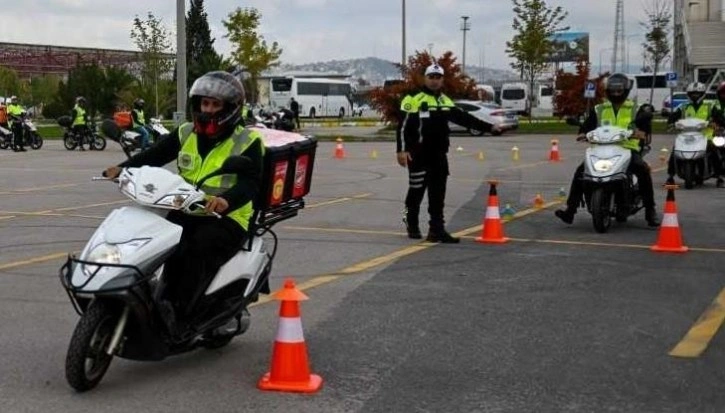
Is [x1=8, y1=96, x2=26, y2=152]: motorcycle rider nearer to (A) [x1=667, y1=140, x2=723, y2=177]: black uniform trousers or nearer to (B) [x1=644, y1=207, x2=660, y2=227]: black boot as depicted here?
(A) [x1=667, y1=140, x2=723, y2=177]: black uniform trousers

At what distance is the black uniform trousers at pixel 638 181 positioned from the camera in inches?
465

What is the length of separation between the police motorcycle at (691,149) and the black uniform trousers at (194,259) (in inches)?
502

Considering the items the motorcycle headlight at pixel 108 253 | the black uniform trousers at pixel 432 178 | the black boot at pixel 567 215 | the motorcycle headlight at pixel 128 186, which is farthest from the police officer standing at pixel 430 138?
the motorcycle headlight at pixel 108 253

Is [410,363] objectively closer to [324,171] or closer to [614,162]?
[614,162]

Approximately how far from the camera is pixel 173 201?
5184 millimetres

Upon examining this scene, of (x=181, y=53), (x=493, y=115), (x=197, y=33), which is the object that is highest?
(x=197, y=33)

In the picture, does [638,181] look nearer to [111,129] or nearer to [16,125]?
[111,129]

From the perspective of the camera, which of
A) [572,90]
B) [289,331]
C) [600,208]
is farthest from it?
[572,90]

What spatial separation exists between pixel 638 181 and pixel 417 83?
30781mm

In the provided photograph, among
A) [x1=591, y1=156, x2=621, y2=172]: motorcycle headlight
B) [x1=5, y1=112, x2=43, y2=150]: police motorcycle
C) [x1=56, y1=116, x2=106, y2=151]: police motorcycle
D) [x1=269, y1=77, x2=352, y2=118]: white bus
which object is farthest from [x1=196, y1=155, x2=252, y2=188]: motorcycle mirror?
[x1=269, y1=77, x2=352, y2=118]: white bus

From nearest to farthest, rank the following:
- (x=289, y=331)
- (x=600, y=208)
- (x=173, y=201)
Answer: (x=173, y=201) < (x=289, y=331) < (x=600, y=208)

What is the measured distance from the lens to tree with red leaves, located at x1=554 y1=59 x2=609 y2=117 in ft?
163

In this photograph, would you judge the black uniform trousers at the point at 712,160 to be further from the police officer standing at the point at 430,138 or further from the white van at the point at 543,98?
the white van at the point at 543,98

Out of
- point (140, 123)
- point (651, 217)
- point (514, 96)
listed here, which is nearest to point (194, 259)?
point (651, 217)
